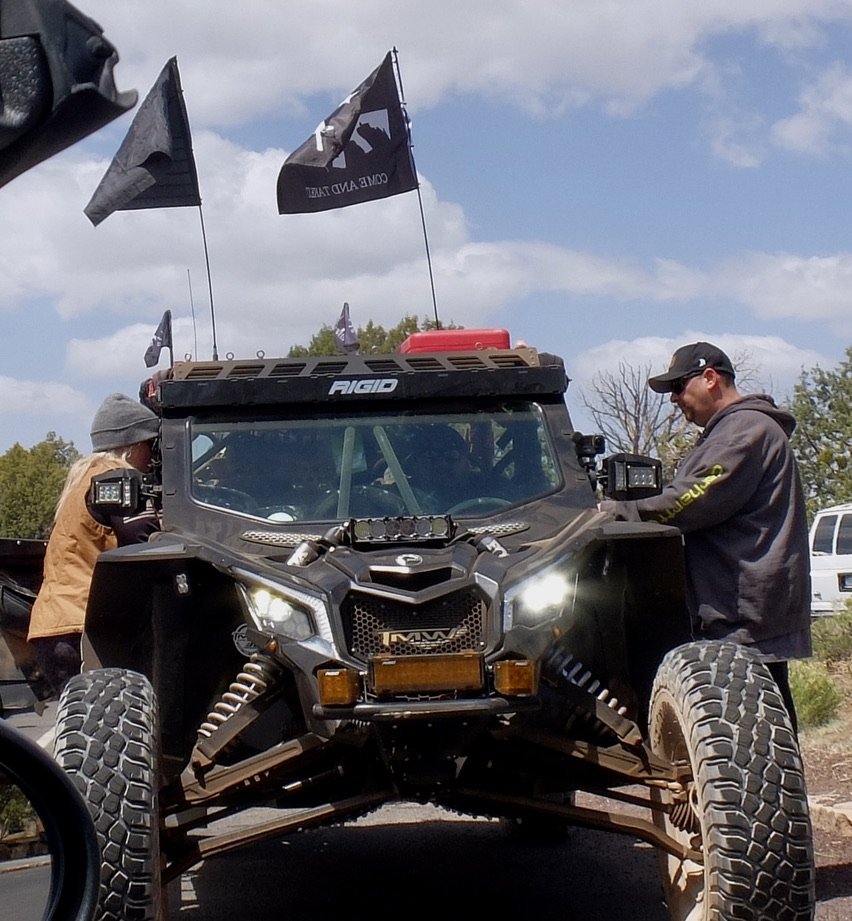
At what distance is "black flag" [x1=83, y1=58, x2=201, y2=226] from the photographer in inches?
452

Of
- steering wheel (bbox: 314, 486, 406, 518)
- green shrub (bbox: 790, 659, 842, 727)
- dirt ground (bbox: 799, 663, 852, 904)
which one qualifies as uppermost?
steering wheel (bbox: 314, 486, 406, 518)

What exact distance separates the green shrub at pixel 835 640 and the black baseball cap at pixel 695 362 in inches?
226

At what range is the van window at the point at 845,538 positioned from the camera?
19266 millimetres

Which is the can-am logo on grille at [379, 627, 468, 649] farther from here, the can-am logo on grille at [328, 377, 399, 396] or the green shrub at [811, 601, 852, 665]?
the green shrub at [811, 601, 852, 665]

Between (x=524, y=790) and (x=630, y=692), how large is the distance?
30.0 inches

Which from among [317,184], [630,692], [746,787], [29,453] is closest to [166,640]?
[630,692]

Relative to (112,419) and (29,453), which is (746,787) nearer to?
(112,419)

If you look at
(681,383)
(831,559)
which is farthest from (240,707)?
(831,559)

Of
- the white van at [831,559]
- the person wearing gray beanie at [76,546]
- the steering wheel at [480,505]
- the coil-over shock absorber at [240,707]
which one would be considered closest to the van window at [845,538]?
the white van at [831,559]

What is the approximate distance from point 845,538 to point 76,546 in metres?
14.5

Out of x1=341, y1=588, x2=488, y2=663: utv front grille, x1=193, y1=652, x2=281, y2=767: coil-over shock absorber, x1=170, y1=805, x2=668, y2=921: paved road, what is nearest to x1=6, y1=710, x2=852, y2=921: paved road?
x1=170, y1=805, x2=668, y2=921: paved road

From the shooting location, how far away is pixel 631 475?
6.02m

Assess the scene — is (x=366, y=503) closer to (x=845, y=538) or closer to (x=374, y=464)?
(x=374, y=464)

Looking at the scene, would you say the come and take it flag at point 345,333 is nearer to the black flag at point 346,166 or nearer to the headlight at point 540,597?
the black flag at point 346,166
